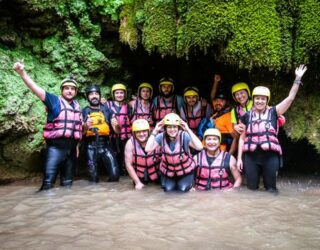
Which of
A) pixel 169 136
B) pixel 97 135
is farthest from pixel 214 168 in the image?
pixel 97 135

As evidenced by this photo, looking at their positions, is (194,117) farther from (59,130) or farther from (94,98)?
(59,130)

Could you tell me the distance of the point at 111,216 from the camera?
494 cm

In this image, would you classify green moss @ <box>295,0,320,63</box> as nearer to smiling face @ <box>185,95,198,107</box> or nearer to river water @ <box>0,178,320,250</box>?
smiling face @ <box>185,95,198,107</box>

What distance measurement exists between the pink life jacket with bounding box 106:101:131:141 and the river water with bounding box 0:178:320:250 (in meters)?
1.31

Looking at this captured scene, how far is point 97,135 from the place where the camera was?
723 centimetres

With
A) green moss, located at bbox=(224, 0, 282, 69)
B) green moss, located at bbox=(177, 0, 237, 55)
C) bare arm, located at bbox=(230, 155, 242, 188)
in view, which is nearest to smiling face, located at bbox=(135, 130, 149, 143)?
bare arm, located at bbox=(230, 155, 242, 188)

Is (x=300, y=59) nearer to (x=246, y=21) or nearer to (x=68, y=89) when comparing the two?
(x=246, y=21)

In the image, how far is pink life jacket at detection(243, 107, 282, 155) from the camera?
584 cm

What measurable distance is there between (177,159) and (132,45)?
8.79 feet

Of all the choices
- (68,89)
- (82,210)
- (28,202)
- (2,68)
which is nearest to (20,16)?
(2,68)

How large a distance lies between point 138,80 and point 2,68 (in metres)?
3.35

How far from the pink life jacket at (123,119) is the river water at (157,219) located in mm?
1306

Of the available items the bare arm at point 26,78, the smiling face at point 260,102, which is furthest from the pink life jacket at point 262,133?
the bare arm at point 26,78

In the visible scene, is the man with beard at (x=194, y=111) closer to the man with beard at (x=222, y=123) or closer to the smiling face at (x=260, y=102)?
the man with beard at (x=222, y=123)
